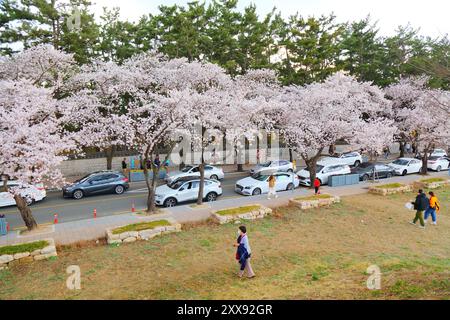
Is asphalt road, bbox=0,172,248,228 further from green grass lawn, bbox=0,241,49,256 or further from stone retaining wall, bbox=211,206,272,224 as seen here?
stone retaining wall, bbox=211,206,272,224

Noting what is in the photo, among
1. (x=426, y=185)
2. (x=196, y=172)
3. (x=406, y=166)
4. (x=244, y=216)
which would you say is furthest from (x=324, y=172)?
(x=244, y=216)

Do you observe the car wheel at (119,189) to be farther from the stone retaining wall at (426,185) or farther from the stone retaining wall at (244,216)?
the stone retaining wall at (426,185)

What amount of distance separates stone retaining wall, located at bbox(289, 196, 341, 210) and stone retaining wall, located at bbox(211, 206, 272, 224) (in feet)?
7.69

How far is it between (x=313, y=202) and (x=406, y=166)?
16654mm

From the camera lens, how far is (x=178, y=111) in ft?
56.0

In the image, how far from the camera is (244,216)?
16.8 metres

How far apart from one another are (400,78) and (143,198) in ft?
107

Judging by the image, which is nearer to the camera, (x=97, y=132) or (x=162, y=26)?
(x=97, y=132)

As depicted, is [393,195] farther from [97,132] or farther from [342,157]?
[97,132]

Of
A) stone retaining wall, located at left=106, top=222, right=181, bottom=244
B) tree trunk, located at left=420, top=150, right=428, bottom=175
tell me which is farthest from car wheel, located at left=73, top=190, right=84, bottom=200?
tree trunk, located at left=420, top=150, right=428, bottom=175

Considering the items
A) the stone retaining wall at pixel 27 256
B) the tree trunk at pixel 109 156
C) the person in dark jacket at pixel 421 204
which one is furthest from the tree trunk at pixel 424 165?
the stone retaining wall at pixel 27 256

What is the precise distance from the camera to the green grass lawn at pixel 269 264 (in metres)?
8.74

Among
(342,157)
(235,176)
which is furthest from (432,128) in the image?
(235,176)
